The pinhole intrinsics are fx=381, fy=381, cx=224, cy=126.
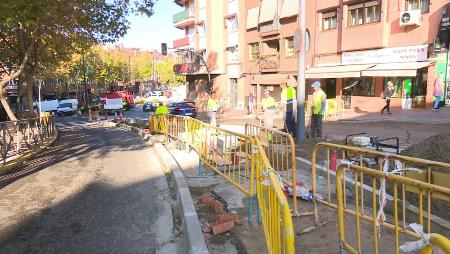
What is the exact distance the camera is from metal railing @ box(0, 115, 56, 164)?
10172 millimetres

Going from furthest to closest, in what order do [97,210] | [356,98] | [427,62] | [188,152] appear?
[356,98] → [427,62] → [188,152] → [97,210]

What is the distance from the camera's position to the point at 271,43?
108 ft

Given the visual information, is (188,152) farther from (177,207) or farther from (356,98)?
(356,98)

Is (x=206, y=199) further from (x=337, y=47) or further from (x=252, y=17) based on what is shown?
(x=252, y=17)

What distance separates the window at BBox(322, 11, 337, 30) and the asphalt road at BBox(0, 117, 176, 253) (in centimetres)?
1915

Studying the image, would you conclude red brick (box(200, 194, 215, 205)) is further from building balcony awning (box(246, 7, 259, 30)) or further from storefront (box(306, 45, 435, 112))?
building balcony awning (box(246, 7, 259, 30))

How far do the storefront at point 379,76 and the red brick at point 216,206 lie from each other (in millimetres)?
15864

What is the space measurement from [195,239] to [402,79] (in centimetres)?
1943

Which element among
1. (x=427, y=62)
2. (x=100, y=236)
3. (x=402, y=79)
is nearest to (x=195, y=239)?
(x=100, y=236)

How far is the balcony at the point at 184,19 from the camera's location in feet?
143

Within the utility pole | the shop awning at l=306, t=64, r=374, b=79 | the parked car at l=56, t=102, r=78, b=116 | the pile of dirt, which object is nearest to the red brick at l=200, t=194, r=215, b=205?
the pile of dirt

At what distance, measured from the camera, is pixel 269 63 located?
3180cm

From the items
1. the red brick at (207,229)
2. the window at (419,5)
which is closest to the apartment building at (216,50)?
the window at (419,5)

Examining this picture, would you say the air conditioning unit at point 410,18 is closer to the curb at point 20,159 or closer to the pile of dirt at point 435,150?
the pile of dirt at point 435,150
